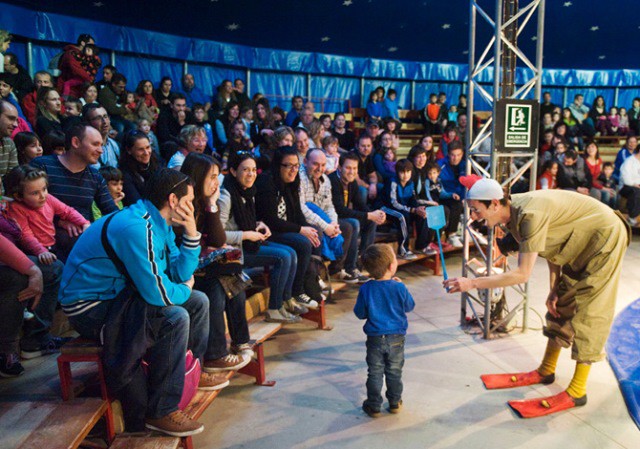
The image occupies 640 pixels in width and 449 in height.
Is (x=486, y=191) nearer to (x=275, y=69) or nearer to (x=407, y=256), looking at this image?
(x=407, y=256)

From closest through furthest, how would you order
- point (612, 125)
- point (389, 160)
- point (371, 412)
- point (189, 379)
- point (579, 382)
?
point (189, 379) → point (371, 412) → point (579, 382) → point (389, 160) → point (612, 125)

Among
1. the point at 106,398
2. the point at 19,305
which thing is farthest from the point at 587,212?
the point at 19,305

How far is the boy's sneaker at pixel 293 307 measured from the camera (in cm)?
445

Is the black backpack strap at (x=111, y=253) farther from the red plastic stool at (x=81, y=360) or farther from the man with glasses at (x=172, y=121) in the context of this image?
the man with glasses at (x=172, y=121)

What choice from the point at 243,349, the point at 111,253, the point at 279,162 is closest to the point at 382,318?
the point at 243,349

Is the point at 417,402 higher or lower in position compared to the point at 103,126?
lower

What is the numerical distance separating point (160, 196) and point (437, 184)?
5.04 meters

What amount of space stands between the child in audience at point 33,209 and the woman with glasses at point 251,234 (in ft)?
3.75

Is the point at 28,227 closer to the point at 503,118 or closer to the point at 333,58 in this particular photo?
the point at 503,118

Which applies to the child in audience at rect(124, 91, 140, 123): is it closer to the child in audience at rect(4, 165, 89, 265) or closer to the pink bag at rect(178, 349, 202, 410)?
the child in audience at rect(4, 165, 89, 265)

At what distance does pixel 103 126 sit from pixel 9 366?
2.64 metres

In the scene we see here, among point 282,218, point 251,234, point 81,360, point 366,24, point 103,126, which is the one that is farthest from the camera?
point 366,24

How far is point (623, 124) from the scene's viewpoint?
47.1 feet

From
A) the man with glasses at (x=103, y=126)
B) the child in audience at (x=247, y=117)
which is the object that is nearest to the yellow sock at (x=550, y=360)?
the man with glasses at (x=103, y=126)
